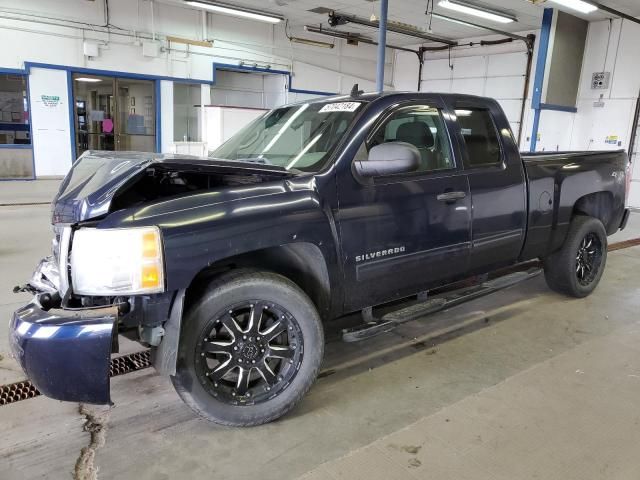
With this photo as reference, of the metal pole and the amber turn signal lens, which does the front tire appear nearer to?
the amber turn signal lens

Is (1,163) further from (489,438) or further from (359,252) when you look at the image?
(489,438)

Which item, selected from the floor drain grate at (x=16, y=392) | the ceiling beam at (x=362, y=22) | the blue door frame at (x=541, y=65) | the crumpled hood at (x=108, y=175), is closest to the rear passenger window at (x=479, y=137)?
the crumpled hood at (x=108, y=175)

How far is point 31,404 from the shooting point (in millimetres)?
2764

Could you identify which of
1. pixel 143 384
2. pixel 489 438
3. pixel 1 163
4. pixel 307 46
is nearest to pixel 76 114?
pixel 1 163

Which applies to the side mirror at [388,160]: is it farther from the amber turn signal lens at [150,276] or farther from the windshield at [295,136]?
the amber turn signal lens at [150,276]

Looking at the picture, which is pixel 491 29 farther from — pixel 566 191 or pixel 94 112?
pixel 566 191

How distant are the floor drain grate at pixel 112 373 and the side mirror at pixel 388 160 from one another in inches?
66.0

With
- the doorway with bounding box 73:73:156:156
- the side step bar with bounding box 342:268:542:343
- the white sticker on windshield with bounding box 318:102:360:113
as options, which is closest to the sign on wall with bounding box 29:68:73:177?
the doorway with bounding box 73:73:156:156

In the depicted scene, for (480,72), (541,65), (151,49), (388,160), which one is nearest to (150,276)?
(388,160)

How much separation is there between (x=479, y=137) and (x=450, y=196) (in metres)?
0.70

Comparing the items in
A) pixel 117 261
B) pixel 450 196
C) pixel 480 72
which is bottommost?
pixel 117 261

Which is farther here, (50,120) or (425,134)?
(50,120)

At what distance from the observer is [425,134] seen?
11.1ft

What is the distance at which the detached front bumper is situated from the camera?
204 centimetres
